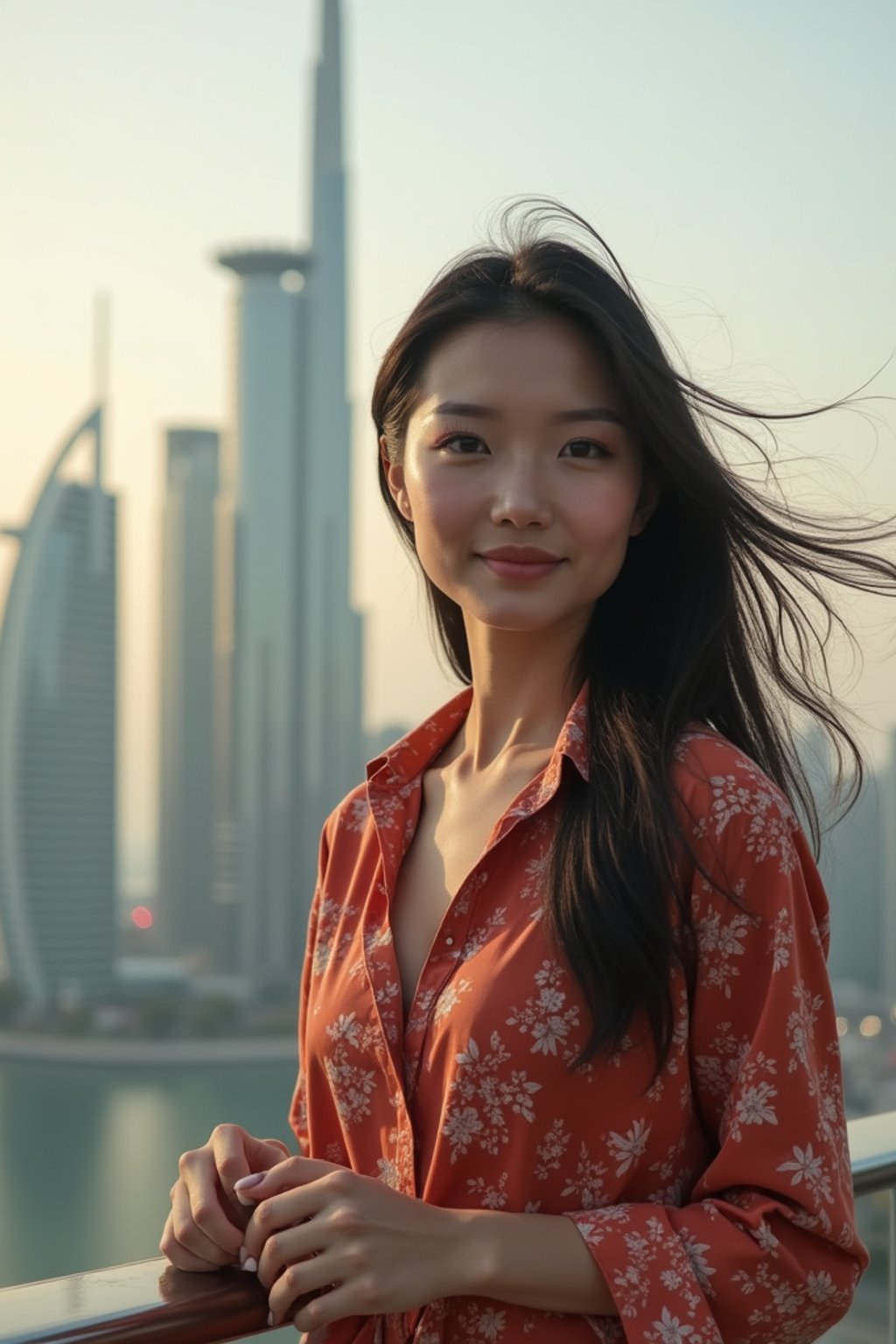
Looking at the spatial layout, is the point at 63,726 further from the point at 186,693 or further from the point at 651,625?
the point at 651,625

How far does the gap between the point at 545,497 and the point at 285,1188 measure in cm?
58

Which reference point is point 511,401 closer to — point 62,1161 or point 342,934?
point 342,934

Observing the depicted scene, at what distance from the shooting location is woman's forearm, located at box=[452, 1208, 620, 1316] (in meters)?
1.08

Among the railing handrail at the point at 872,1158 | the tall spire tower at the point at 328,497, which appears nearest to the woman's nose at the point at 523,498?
the railing handrail at the point at 872,1158

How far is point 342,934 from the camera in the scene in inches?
54.2

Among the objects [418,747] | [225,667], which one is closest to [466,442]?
[418,747]

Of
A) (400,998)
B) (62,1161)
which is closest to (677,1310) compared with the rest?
(400,998)

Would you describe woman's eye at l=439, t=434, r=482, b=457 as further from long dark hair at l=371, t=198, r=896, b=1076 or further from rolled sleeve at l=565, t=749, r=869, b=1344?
rolled sleeve at l=565, t=749, r=869, b=1344

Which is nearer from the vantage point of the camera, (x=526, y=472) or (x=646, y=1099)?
(x=646, y=1099)

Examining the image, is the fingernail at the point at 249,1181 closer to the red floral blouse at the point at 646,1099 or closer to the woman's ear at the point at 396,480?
the red floral blouse at the point at 646,1099

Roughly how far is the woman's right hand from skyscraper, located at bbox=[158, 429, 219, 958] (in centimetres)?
5114

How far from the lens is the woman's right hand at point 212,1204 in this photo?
3.90 ft

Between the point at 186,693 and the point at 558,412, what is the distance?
57.1 meters

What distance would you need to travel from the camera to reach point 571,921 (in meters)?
1.16
